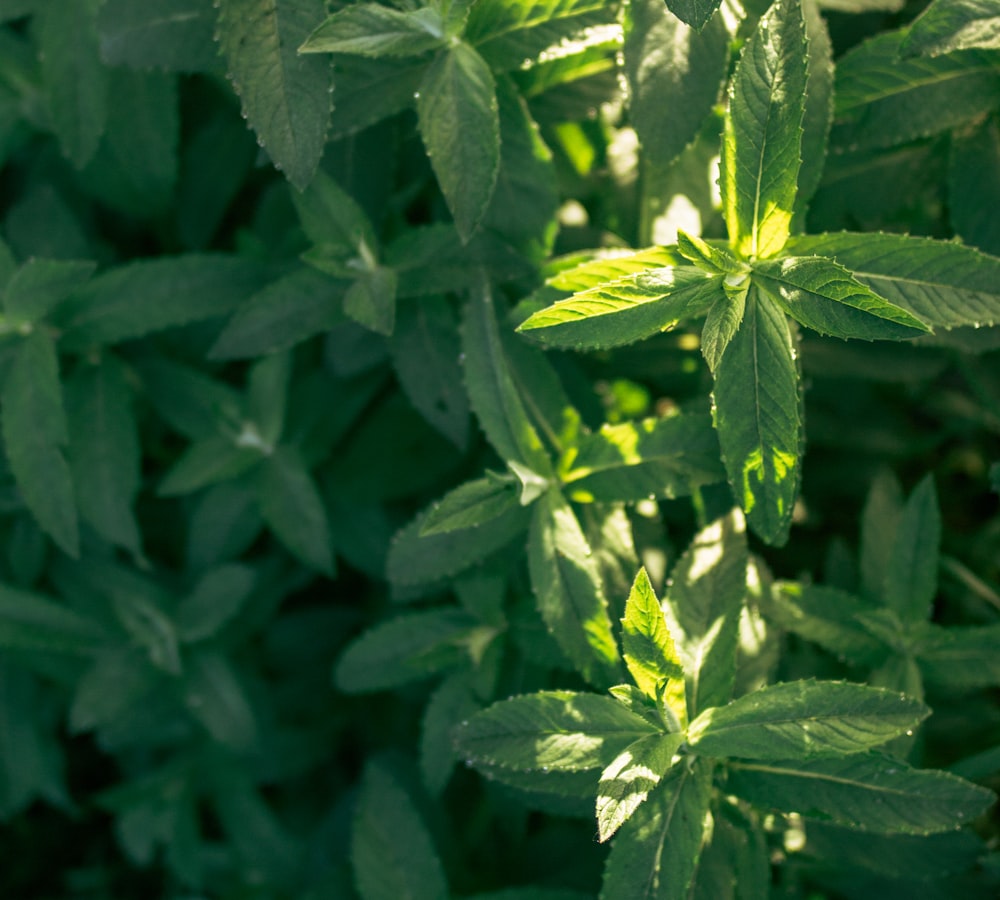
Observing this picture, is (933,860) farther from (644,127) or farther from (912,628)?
(644,127)

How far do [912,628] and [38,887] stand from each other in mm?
2447

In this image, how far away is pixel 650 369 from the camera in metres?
2.02

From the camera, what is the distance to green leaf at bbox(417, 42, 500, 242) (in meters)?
1.39

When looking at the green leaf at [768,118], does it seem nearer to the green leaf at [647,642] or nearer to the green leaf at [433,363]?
the green leaf at [647,642]

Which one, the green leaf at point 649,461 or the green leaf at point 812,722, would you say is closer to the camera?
the green leaf at point 812,722

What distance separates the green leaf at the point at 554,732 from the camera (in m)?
1.31

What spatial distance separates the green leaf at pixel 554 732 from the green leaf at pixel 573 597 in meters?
0.11

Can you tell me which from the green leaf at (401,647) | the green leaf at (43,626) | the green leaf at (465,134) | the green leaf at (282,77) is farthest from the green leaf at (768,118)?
the green leaf at (43,626)

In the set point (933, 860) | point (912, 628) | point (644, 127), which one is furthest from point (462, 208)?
point (933, 860)

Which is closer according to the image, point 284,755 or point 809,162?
point 809,162

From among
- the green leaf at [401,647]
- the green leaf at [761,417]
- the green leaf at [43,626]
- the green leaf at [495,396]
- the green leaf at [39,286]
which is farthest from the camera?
the green leaf at [43,626]

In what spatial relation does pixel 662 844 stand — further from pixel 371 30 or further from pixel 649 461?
pixel 371 30

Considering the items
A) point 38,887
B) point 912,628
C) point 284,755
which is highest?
point 912,628

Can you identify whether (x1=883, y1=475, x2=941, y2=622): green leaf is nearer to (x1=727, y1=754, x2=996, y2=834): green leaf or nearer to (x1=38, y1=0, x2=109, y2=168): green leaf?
(x1=727, y1=754, x2=996, y2=834): green leaf
